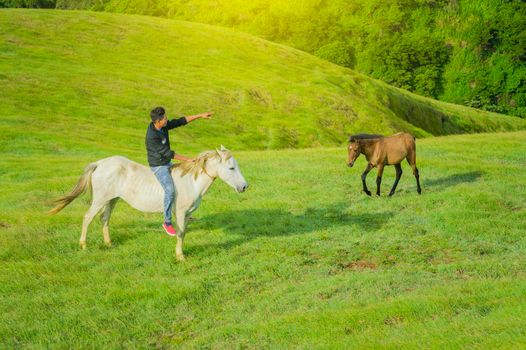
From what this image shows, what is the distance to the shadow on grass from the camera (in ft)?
81.7

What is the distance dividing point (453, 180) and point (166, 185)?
53.1 ft

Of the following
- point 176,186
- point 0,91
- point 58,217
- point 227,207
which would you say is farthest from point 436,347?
point 0,91

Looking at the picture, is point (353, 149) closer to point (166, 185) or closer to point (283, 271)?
point (283, 271)

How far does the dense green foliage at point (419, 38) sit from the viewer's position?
156 m

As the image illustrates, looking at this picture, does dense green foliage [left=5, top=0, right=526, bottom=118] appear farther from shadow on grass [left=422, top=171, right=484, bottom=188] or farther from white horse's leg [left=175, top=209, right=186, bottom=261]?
white horse's leg [left=175, top=209, right=186, bottom=261]

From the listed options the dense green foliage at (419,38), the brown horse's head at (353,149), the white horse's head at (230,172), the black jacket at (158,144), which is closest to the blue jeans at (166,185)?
the black jacket at (158,144)

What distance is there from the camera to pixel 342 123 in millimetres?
75875

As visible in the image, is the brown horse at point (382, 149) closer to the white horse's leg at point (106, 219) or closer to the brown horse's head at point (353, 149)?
the brown horse's head at point (353, 149)

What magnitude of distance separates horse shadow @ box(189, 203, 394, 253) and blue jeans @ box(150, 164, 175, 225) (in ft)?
7.06

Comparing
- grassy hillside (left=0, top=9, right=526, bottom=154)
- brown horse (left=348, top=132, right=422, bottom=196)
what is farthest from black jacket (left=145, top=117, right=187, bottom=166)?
grassy hillside (left=0, top=9, right=526, bottom=154)

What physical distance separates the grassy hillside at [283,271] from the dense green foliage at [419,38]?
463ft

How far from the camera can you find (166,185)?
14.9 metres

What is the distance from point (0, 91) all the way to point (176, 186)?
169ft

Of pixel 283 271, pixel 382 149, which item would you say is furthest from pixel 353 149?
pixel 283 271
